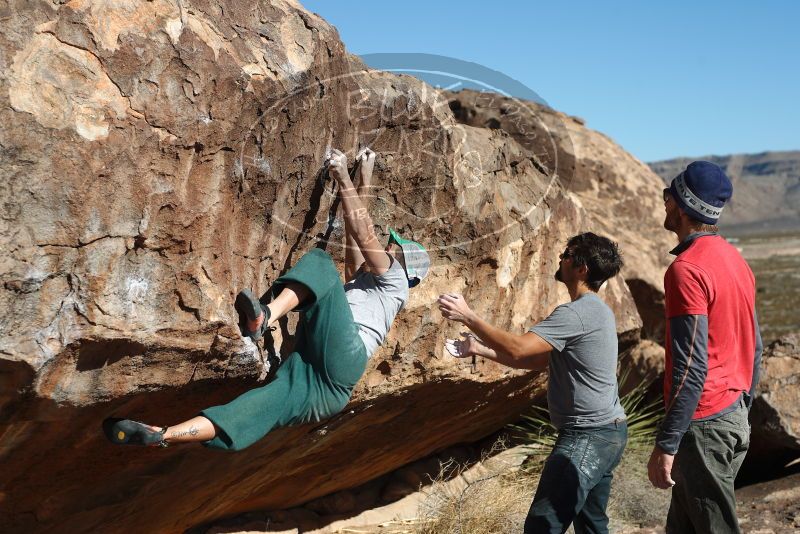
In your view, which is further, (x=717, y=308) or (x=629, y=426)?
(x=629, y=426)

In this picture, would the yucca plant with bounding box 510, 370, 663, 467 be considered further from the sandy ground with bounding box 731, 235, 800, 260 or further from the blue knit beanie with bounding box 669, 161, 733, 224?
the sandy ground with bounding box 731, 235, 800, 260

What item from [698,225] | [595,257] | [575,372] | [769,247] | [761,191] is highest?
[761,191]

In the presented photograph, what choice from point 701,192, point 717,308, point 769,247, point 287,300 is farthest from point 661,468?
point 769,247

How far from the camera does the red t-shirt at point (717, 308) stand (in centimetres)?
350

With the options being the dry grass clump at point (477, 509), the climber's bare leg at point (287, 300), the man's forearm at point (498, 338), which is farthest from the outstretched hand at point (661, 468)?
the dry grass clump at point (477, 509)

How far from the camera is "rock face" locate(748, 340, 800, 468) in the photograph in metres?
6.64

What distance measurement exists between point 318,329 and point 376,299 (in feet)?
1.50

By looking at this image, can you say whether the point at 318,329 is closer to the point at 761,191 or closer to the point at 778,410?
the point at 778,410

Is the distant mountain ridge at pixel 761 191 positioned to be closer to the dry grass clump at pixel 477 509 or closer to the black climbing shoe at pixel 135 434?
the dry grass clump at pixel 477 509

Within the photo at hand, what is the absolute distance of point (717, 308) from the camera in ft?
11.6

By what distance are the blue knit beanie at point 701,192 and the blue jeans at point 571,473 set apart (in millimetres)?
1041

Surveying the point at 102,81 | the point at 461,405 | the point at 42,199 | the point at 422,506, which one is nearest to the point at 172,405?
the point at 42,199

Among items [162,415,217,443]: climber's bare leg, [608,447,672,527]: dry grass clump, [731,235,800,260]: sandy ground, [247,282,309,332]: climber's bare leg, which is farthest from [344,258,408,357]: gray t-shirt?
[731,235,800,260]: sandy ground

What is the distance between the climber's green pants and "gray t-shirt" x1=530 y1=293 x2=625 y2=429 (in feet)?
2.81
